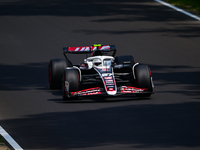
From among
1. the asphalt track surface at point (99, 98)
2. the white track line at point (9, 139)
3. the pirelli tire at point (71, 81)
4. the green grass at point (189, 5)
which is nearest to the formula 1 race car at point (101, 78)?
the pirelli tire at point (71, 81)

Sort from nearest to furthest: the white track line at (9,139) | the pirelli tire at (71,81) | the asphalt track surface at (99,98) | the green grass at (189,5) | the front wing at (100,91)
→ the white track line at (9,139)
the asphalt track surface at (99,98)
the front wing at (100,91)
the pirelli tire at (71,81)
the green grass at (189,5)

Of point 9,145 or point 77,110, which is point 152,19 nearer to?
point 77,110

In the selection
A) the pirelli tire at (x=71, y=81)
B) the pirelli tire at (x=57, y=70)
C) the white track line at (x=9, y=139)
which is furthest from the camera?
the pirelli tire at (x=57, y=70)

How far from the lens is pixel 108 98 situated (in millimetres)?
13992

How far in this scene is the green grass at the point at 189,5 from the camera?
1067 inches

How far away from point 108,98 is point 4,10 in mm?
15648

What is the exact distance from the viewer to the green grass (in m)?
27.1

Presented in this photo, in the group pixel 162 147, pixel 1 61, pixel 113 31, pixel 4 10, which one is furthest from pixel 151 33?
pixel 162 147

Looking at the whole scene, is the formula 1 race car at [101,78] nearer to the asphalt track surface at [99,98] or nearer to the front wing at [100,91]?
the front wing at [100,91]

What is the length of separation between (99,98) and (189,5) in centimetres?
1530

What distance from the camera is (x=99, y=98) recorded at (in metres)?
14.0

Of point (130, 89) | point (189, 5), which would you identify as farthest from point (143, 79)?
point (189, 5)

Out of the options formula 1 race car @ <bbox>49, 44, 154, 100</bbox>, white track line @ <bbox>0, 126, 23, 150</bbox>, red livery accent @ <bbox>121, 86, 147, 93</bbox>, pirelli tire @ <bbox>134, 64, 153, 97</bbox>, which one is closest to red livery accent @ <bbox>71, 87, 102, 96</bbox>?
formula 1 race car @ <bbox>49, 44, 154, 100</bbox>

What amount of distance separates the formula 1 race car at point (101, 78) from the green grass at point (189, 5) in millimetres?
12773
